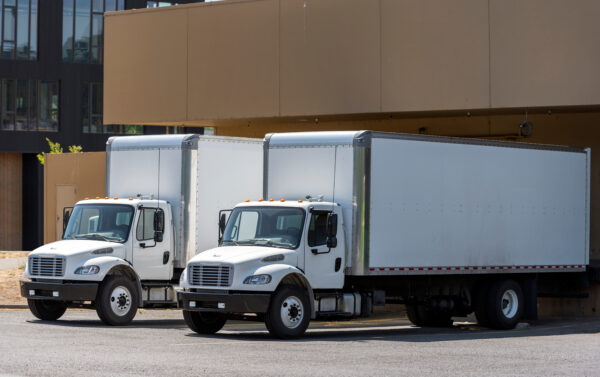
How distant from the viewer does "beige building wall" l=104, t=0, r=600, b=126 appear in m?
27.2

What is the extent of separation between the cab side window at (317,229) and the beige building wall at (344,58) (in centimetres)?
915

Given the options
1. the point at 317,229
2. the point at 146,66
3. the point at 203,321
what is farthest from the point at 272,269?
the point at 146,66

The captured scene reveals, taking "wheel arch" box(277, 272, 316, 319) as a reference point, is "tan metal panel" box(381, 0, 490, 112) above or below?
above

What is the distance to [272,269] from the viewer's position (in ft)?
62.5

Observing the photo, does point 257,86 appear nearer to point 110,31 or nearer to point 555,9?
point 110,31

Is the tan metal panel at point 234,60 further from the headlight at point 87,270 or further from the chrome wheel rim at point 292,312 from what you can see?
the chrome wheel rim at point 292,312

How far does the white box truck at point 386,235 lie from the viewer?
1938 cm

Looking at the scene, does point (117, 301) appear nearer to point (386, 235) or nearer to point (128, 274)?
point (128, 274)

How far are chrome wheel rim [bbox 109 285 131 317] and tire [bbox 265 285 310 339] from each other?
3739 mm

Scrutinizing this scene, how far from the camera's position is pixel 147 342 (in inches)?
704

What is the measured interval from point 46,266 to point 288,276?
4999mm

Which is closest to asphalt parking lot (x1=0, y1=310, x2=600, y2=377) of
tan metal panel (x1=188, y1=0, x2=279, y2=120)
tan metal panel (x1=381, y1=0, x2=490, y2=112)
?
tan metal panel (x1=381, y1=0, x2=490, y2=112)

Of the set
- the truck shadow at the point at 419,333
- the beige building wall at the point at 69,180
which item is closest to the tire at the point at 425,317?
the truck shadow at the point at 419,333

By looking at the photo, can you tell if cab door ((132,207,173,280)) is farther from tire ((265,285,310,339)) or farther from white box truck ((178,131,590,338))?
tire ((265,285,310,339))
